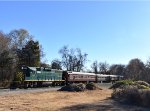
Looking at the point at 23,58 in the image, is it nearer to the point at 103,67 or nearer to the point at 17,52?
the point at 17,52

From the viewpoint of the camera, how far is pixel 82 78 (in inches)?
2965

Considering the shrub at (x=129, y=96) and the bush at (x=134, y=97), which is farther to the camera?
the shrub at (x=129, y=96)

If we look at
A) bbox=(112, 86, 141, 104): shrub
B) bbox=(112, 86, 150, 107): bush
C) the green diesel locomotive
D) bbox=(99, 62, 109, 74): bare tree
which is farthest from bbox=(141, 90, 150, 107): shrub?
bbox=(99, 62, 109, 74): bare tree

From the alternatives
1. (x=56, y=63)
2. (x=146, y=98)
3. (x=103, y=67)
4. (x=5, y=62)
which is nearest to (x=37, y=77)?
(x=5, y=62)

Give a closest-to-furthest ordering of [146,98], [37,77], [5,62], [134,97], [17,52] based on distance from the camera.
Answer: [146,98], [134,97], [37,77], [5,62], [17,52]

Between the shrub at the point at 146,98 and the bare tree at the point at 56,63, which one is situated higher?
the bare tree at the point at 56,63

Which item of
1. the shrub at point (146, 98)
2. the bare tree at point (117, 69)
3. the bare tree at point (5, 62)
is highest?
the bare tree at point (117, 69)

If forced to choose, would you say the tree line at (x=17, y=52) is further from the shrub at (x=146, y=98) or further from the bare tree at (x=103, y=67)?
the bare tree at (x=103, y=67)

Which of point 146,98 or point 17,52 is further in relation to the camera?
point 17,52

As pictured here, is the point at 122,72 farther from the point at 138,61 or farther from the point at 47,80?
the point at 47,80

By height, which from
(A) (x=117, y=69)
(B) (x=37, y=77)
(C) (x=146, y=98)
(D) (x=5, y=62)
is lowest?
(C) (x=146, y=98)

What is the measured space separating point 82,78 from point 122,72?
84.5 m

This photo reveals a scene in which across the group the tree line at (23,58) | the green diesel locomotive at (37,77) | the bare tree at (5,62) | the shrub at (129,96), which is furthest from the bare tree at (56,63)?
the shrub at (129,96)

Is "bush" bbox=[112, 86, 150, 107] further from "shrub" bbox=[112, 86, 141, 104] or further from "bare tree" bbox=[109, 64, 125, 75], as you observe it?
"bare tree" bbox=[109, 64, 125, 75]
